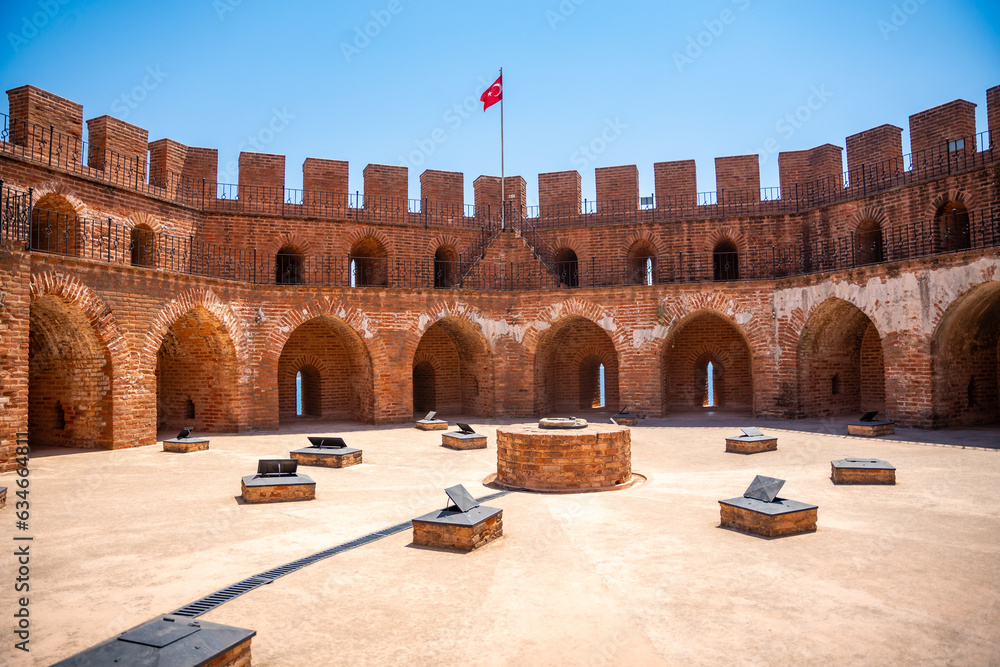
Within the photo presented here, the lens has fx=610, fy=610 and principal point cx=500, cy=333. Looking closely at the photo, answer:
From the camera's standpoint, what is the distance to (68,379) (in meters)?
12.5

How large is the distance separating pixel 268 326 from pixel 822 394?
14750 millimetres

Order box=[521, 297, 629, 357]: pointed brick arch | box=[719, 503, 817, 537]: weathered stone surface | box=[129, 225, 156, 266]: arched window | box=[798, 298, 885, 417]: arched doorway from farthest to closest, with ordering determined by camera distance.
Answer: box=[521, 297, 629, 357]: pointed brick arch
box=[129, 225, 156, 266]: arched window
box=[798, 298, 885, 417]: arched doorway
box=[719, 503, 817, 537]: weathered stone surface

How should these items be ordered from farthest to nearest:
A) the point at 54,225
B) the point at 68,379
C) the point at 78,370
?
the point at 54,225, the point at 68,379, the point at 78,370

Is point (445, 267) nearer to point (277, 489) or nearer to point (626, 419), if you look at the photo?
point (626, 419)

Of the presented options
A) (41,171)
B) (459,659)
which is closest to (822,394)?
(459,659)

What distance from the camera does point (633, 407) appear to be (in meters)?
17.5

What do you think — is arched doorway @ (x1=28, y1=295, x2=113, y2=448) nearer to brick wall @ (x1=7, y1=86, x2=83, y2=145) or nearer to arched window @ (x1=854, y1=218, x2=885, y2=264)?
brick wall @ (x1=7, y1=86, x2=83, y2=145)

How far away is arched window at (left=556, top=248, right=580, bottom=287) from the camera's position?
21.4 meters

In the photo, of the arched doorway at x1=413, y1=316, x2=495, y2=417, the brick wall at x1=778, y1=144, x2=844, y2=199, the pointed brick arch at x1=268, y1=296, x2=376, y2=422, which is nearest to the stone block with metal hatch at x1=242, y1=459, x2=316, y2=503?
the pointed brick arch at x1=268, y1=296, x2=376, y2=422

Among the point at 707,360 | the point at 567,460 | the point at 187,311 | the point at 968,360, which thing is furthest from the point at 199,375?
the point at 968,360

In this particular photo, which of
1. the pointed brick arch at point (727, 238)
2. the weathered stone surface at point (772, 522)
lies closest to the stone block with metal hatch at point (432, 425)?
the weathered stone surface at point (772, 522)

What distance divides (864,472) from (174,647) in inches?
328

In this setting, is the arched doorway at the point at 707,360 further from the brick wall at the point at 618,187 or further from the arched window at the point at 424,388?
the arched window at the point at 424,388

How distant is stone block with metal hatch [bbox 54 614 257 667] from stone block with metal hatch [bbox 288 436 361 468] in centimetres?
676
